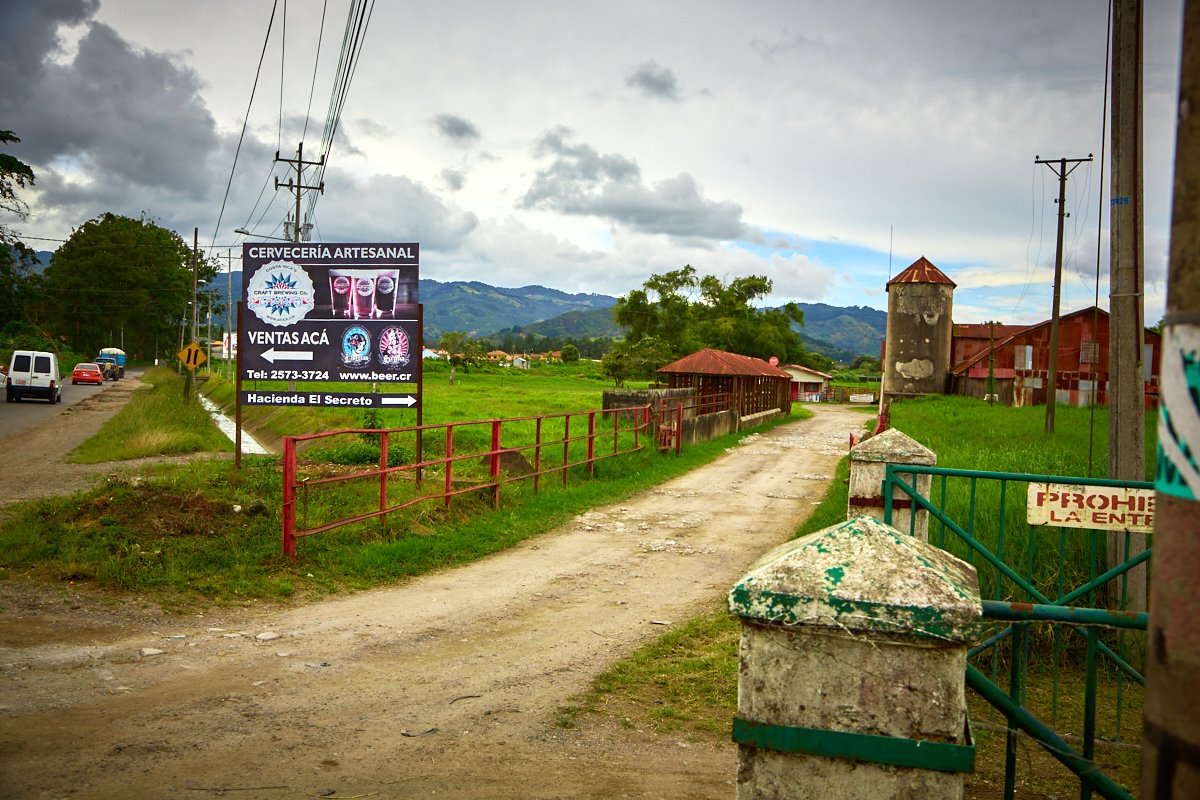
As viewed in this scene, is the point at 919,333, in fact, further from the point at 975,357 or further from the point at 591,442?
the point at 591,442

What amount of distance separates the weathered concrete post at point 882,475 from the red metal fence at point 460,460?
17.6 feet

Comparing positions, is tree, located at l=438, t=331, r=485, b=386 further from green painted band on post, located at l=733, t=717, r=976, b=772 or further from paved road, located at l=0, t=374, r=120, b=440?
green painted band on post, located at l=733, t=717, r=976, b=772

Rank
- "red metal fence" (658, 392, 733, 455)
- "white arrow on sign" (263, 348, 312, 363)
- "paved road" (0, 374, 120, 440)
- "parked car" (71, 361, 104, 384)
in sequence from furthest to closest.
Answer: "parked car" (71, 361, 104, 384) → "paved road" (0, 374, 120, 440) → "red metal fence" (658, 392, 733, 455) → "white arrow on sign" (263, 348, 312, 363)

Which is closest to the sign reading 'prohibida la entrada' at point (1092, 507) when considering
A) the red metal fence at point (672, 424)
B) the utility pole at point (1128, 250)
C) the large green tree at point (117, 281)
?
the utility pole at point (1128, 250)

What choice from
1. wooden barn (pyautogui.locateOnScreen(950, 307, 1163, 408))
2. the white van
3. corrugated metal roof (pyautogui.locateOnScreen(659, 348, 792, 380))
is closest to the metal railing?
corrugated metal roof (pyautogui.locateOnScreen(659, 348, 792, 380))

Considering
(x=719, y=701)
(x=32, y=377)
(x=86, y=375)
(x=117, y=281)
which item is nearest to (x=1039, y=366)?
(x=719, y=701)

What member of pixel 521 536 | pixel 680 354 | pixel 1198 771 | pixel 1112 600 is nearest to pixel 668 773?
pixel 1198 771

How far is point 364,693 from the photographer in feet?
18.5

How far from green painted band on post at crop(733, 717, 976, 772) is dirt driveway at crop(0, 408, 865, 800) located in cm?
234

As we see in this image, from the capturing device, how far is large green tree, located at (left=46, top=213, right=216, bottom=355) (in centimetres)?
8156

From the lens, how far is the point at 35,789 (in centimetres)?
405

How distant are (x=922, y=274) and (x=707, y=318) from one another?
29.3 meters

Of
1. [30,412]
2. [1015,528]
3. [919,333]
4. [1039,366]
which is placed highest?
[919,333]

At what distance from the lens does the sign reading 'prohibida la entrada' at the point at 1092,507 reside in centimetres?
545
